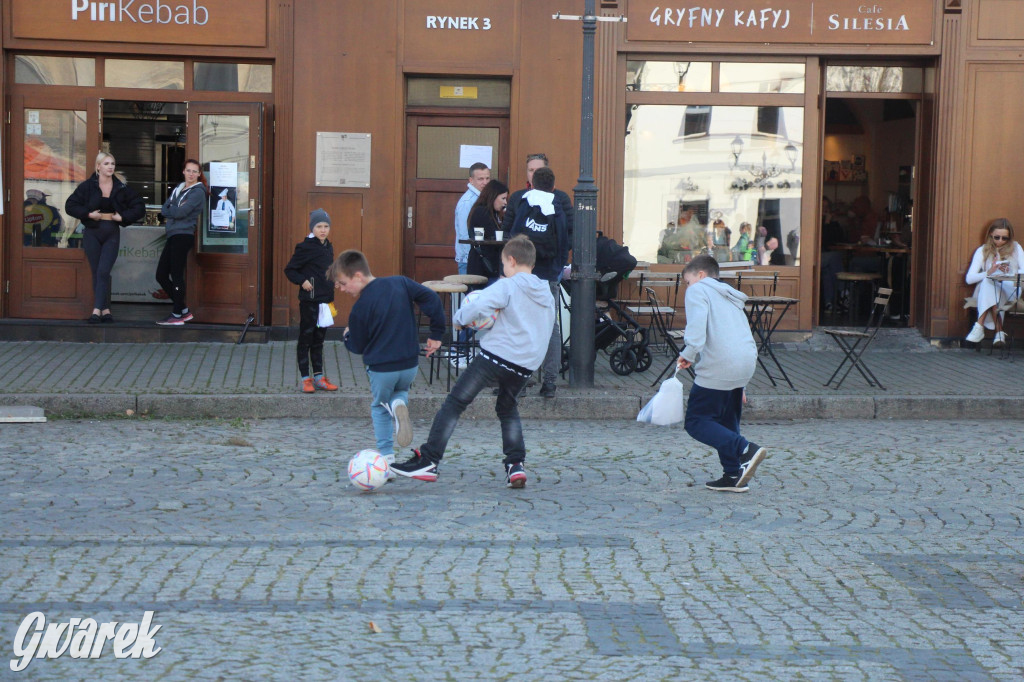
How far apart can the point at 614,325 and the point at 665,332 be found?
59cm

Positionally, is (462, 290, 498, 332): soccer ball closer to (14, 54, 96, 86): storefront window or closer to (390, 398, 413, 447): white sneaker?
(390, 398, 413, 447): white sneaker

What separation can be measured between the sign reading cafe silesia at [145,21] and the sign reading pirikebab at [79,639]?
963 cm

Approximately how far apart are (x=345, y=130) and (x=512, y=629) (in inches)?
371

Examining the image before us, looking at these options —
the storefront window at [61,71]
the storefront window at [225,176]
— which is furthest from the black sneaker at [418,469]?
the storefront window at [61,71]

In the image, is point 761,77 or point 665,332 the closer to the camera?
point 665,332

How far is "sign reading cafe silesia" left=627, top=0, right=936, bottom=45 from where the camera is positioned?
45.4ft

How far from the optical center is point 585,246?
11.0m

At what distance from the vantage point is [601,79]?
13820 millimetres

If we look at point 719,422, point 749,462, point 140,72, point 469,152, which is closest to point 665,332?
point 719,422

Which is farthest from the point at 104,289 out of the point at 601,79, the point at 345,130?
the point at 601,79

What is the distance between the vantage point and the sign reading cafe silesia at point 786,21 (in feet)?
45.4

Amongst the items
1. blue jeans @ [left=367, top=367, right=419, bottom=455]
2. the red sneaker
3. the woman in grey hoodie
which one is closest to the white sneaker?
blue jeans @ [left=367, top=367, right=419, bottom=455]

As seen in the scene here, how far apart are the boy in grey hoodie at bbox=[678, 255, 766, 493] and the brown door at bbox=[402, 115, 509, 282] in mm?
6512

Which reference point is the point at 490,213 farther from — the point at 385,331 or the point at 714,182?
the point at 385,331
